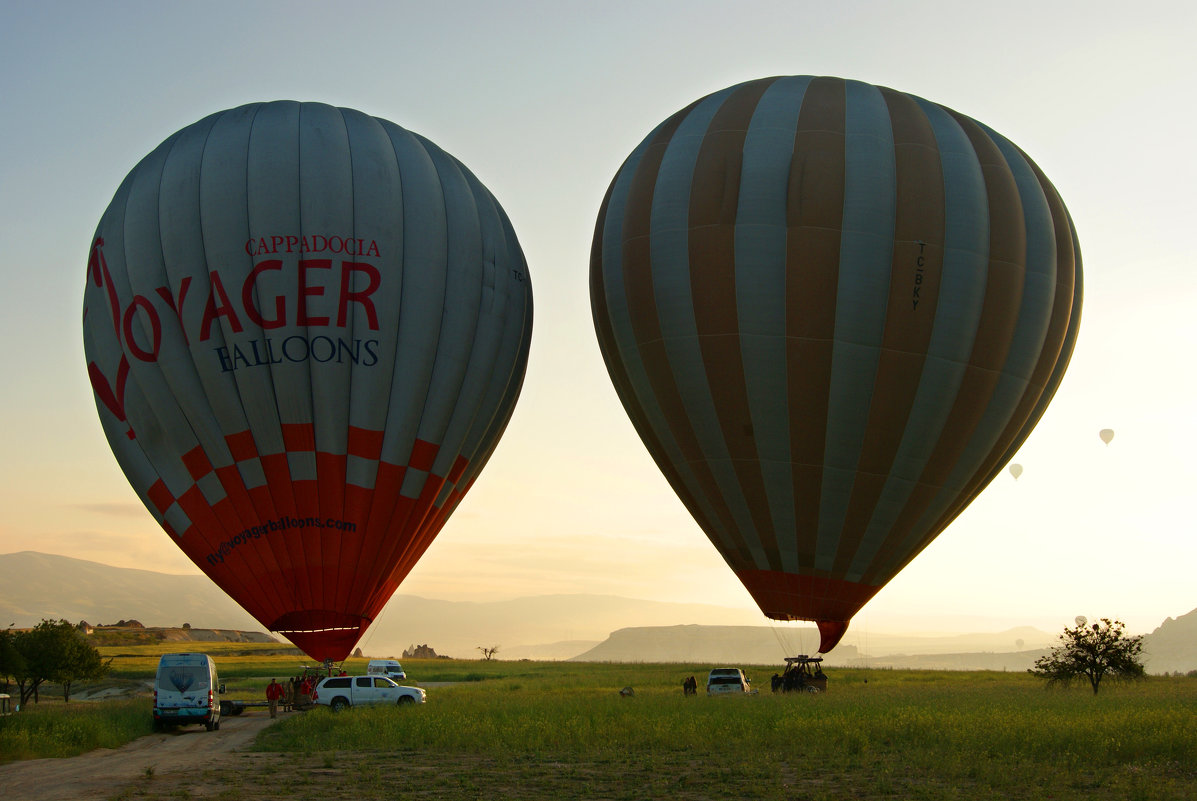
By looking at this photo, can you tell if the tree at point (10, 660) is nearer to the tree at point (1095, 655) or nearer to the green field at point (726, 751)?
the green field at point (726, 751)

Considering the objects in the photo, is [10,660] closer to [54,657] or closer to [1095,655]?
[54,657]

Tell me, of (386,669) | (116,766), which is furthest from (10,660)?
(116,766)

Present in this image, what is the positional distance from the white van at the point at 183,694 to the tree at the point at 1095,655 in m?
29.1

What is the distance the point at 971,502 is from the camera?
101ft

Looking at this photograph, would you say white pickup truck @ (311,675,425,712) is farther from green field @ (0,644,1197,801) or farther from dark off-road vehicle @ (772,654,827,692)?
dark off-road vehicle @ (772,654,827,692)

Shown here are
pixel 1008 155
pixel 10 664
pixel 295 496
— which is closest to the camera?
pixel 295 496

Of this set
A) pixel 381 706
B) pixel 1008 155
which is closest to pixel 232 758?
pixel 381 706

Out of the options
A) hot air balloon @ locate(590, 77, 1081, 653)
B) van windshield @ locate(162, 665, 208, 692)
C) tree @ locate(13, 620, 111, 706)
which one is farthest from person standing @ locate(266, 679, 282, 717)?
tree @ locate(13, 620, 111, 706)

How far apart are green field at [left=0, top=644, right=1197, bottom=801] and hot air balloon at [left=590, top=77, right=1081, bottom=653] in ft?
15.1

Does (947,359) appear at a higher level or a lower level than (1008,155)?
lower

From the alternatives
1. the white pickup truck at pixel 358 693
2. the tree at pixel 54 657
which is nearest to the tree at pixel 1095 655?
the white pickup truck at pixel 358 693

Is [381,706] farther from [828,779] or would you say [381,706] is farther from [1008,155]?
[1008,155]

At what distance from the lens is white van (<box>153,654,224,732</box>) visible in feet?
91.8

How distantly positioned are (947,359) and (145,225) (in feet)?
63.4
